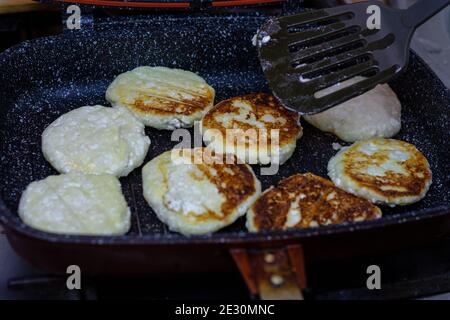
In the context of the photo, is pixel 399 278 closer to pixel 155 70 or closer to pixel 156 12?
pixel 155 70

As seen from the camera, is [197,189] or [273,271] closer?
[273,271]

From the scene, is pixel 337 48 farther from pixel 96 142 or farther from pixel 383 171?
pixel 96 142

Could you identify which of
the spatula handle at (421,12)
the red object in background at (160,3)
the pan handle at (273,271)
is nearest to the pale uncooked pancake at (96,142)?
the red object in background at (160,3)

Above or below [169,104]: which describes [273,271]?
below

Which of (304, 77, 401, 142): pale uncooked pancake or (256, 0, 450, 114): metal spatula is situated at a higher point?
(256, 0, 450, 114): metal spatula

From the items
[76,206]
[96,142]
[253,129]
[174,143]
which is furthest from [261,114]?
[76,206]

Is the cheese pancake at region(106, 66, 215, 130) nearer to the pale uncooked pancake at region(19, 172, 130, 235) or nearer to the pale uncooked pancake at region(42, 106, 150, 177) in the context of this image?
the pale uncooked pancake at region(42, 106, 150, 177)

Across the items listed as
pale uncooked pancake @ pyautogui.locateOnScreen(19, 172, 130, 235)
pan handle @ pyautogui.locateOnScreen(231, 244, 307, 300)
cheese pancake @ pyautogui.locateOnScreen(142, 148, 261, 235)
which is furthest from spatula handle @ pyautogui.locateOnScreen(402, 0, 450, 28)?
pale uncooked pancake @ pyautogui.locateOnScreen(19, 172, 130, 235)

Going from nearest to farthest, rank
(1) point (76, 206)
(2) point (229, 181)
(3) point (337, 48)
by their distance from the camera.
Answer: (1) point (76, 206) < (2) point (229, 181) < (3) point (337, 48)
